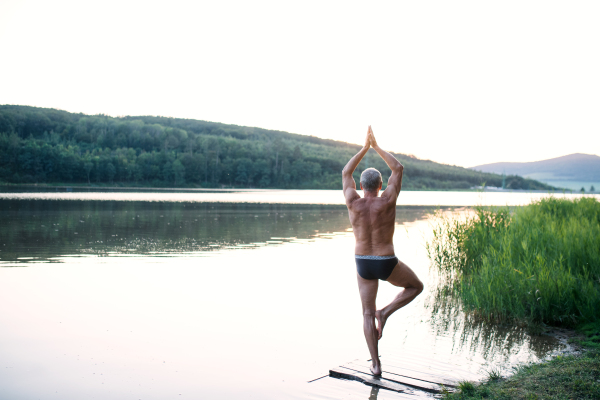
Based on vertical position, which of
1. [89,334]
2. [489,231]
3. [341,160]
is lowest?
[89,334]

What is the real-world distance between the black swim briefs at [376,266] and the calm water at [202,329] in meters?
1.15

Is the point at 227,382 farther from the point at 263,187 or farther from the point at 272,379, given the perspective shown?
the point at 263,187

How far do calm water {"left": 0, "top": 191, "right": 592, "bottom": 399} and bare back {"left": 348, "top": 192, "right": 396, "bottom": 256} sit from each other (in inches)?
55.9

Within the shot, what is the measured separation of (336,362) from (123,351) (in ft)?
8.93

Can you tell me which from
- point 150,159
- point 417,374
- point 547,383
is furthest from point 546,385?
point 150,159

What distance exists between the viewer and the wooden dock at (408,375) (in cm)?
480

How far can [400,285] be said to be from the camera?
502cm

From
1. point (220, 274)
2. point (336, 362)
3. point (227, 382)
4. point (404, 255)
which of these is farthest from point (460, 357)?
point (404, 255)

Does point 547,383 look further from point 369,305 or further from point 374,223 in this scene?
point 374,223

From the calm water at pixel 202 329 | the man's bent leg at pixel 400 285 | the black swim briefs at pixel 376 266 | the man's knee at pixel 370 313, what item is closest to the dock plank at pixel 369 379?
the calm water at pixel 202 329

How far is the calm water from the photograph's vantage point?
5340 mm

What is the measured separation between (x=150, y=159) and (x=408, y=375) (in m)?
121

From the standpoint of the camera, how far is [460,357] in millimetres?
6152

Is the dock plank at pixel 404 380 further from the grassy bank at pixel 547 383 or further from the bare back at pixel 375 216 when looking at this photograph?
the bare back at pixel 375 216
